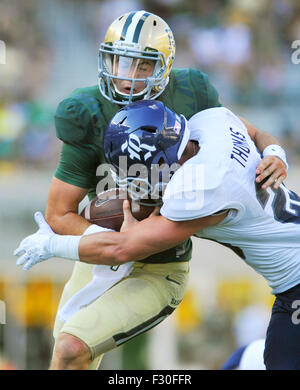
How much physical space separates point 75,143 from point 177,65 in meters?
4.99

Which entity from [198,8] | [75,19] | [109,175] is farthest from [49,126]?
[109,175]

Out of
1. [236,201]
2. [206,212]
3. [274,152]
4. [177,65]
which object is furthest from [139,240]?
[177,65]

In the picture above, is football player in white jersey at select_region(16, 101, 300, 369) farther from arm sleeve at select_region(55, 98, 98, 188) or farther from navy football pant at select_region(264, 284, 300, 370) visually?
arm sleeve at select_region(55, 98, 98, 188)

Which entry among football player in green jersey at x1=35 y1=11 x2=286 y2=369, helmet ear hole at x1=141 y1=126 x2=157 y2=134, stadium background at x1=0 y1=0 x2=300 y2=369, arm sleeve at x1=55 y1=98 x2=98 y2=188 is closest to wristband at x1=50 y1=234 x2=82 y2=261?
football player in green jersey at x1=35 y1=11 x2=286 y2=369

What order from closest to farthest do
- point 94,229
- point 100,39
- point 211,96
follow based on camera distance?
point 94,229
point 211,96
point 100,39

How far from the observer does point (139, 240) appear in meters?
2.95

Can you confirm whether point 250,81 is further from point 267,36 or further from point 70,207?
point 70,207

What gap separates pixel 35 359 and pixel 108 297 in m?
4.27

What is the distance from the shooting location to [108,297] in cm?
327

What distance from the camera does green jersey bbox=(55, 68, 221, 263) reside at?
3.19 m

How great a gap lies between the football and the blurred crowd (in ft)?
13.2

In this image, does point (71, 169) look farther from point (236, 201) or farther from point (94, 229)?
point (236, 201)

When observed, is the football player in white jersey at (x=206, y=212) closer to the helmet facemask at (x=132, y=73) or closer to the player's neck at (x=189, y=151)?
the player's neck at (x=189, y=151)

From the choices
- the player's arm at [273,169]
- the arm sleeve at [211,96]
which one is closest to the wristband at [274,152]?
the player's arm at [273,169]
